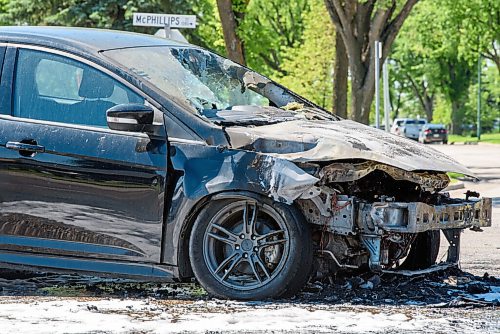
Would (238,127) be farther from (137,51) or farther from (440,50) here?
(440,50)

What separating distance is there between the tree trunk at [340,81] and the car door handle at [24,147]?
57.3ft

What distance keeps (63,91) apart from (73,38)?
0.39 m

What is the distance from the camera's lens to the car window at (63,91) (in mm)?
6695

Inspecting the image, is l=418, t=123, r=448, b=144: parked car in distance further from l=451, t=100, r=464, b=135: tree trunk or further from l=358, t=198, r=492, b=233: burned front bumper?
l=358, t=198, r=492, b=233: burned front bumper

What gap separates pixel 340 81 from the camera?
2430 cm

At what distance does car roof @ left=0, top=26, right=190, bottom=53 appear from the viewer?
22.6 feet

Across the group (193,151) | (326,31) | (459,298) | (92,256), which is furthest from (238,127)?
(326,31)

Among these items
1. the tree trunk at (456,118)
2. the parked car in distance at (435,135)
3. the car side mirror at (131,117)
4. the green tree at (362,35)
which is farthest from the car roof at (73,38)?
the tree trunk at (456,118)

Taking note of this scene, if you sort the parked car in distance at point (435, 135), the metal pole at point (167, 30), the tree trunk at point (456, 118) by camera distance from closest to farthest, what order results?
the metal pole at point (167, 30)
the parked car in distance at point (435, 135)
the tree trunk at point (456, 118)

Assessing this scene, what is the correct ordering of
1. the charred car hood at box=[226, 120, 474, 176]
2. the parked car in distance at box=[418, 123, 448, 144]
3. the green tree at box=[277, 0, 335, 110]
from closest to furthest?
the charred car hood at box=[226, 120, 474, 176] → the green tree at box=[277, 0, 335, 110] → the parked car in distance at box=[418, 123, 448, 144]

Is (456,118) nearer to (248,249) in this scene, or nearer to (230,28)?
(230,28)

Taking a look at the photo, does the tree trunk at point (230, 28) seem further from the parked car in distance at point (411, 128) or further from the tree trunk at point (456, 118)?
the tree trunk at point (456, 118)

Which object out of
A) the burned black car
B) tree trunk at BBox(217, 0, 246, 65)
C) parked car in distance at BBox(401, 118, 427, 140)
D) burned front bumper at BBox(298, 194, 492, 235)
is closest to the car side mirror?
the burned black car

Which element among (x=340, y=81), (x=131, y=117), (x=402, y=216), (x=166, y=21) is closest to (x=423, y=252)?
(x=402, y=216)
